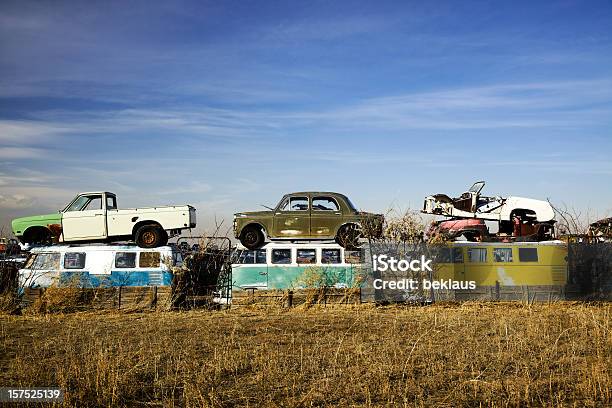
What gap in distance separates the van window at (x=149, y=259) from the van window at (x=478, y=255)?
29.5 feet

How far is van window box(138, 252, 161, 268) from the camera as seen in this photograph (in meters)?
17.9

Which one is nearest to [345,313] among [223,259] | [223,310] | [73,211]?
[223,310]

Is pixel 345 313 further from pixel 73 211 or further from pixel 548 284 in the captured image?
pixel 73 211

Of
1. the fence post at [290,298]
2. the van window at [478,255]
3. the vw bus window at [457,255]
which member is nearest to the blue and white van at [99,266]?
the fence post at [290,298]

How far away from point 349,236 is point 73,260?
25.7ft

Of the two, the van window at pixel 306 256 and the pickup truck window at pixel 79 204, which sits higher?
the pickup truck window at pixel 79 204

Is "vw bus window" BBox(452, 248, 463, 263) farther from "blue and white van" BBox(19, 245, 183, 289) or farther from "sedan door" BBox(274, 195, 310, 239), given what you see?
"blue and white van" BBox(19, 245, 183, 289)

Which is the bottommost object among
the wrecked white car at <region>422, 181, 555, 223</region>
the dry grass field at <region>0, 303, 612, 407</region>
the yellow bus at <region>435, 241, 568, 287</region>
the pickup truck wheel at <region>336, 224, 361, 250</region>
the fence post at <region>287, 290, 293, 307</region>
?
the dry grass field at <region>0, 303, 612, 407</region>

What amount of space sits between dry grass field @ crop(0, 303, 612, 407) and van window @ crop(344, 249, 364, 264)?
6.98ft

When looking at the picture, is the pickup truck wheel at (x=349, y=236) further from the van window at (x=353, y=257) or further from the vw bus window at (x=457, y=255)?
the vw bus window at (x=457, y=255)

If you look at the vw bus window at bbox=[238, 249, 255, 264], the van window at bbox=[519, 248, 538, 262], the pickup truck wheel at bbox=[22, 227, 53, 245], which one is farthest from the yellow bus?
the pickup truck wheel at bbox=[22, 227, 53, 245]

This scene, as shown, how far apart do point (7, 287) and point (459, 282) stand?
42.7 ft

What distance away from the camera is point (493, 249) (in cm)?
1862

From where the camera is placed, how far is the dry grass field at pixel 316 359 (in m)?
8.20
